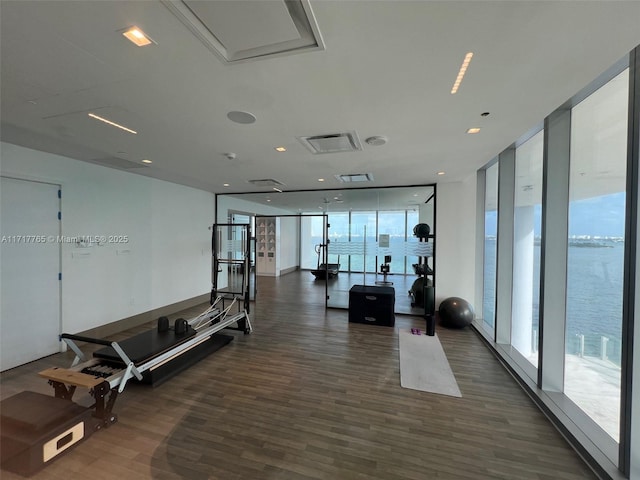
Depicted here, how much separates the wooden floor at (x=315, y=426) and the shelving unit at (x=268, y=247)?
7125 mm

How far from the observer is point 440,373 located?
334cm

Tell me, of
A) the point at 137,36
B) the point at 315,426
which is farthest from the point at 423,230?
the point at 137,36

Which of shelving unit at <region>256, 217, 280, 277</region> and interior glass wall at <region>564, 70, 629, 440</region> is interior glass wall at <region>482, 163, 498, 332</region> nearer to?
interior glass wall at <region>564, 70, 629, 440</region>

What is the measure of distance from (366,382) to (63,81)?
13.2 feet

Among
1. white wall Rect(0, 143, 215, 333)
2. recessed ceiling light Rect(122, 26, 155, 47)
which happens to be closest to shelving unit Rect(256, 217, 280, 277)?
white wall Rect(0, 143, 215, 333)

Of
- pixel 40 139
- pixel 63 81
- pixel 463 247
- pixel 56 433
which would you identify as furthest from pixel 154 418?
pixel 463 247

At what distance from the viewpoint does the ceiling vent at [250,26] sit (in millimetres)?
1267

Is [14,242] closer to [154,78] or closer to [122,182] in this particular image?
[122,182]

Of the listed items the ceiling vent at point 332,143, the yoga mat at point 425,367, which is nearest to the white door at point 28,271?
the ceiling vent at point 332,143

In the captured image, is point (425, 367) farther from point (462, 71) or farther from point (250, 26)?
point (250, 26)

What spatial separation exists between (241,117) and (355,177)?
2.90 metres

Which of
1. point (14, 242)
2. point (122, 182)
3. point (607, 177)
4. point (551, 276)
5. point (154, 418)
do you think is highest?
point (122, 182)

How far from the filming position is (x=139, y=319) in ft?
16.6

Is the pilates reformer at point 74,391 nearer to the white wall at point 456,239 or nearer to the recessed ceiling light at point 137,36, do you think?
the recessed ceiling light at point 137,36
